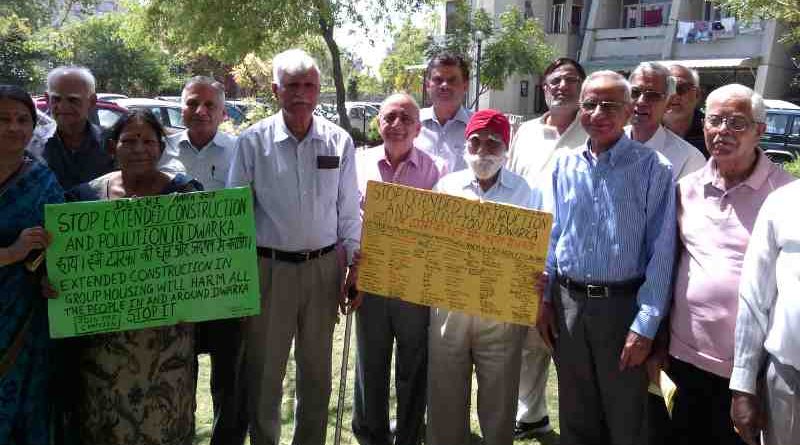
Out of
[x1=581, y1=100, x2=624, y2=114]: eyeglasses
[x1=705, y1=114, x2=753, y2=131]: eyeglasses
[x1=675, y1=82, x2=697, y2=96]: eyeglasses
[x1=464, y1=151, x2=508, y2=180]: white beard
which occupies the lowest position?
[x1=464, y1=151, x2=508, y2=180]: white beard

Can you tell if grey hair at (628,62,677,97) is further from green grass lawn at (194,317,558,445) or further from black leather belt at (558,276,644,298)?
green grass lawn at (194,317,558,445)

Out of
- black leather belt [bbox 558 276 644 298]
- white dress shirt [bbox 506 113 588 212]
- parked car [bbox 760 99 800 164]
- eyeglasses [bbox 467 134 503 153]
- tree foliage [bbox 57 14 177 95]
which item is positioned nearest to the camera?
black leather belt [bbox 558 276 644 298]

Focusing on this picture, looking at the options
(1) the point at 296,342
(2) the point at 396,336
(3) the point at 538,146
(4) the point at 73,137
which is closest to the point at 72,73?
(4) the point at 73,137

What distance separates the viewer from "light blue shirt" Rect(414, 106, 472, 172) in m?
4.76

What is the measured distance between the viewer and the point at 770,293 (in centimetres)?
269

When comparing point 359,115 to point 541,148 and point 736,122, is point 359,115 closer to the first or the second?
point 541,148

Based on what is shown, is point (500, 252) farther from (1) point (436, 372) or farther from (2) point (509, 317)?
(1) point (436, 372)

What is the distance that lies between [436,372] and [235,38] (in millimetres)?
14903

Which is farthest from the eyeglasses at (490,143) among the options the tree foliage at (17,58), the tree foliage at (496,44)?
the tree foliage at (17,58)

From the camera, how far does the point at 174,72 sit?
41.1 m

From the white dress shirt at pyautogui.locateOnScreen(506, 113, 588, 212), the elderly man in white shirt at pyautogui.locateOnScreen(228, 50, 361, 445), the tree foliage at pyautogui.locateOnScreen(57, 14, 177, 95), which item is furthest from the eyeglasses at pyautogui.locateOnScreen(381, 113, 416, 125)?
the tree foliage at pyautogui.locateOnScreen(57, 14, 177, 95)

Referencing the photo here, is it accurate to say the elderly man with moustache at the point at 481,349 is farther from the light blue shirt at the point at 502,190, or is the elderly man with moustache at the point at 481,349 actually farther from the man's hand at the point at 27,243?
the man's hand at the point at 27,243

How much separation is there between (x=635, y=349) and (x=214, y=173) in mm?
3015

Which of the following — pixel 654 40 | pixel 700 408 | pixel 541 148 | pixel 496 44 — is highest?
pixel 654 40
